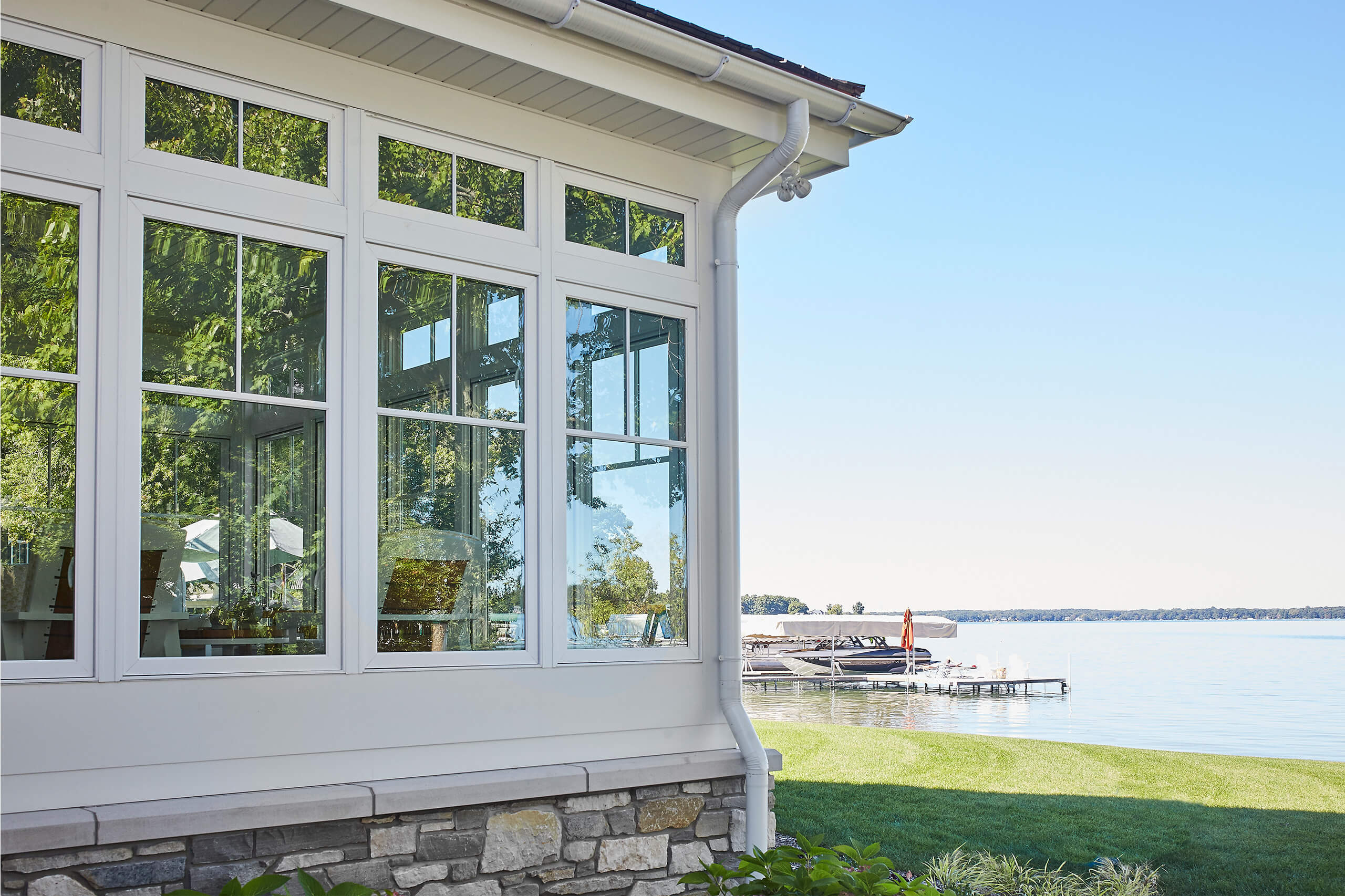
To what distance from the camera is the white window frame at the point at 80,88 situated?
3.58 meters

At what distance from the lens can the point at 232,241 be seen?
3996mm

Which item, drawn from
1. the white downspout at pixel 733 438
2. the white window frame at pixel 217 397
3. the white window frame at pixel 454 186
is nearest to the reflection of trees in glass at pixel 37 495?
the white window frame at pixel 217 397

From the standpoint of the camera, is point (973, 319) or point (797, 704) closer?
point (797, 704)

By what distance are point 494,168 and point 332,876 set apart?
9.15 feet

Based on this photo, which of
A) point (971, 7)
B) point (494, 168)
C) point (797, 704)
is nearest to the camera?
Result: point (494, 168)

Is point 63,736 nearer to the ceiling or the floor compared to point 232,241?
nearer to the floor

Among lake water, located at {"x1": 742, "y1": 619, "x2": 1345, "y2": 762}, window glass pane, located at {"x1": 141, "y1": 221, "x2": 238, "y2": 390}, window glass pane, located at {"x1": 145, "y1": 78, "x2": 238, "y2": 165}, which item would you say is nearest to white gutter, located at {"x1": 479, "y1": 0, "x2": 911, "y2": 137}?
window glass pane, located at {"x1": 145, "y1": 78, "x2": 238, "y2": 165}

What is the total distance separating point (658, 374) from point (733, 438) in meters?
0.45

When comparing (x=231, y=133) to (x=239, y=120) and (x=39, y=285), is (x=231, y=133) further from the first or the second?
(x=39, y=285)

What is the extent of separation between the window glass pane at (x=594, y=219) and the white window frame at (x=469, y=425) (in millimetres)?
355

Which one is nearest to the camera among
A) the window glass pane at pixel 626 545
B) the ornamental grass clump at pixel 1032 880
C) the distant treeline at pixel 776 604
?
the window glass pane at pixel 626 545

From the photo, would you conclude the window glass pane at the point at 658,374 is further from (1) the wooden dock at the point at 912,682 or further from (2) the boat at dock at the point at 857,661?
(2) the boat at dock at the point at 857,661

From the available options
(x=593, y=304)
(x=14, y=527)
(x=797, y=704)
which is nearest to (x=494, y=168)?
(x=593, y=304)

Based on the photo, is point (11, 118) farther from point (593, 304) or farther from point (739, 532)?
point (739, 532)
